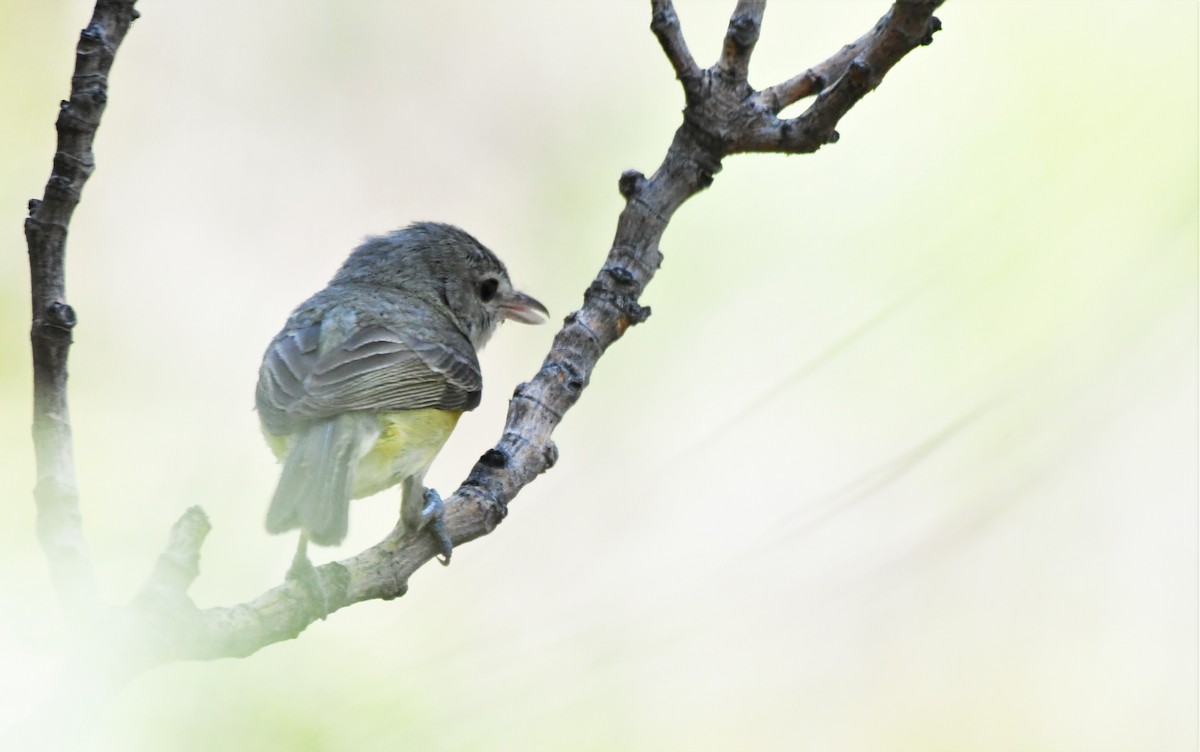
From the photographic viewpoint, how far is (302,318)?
3326 mm

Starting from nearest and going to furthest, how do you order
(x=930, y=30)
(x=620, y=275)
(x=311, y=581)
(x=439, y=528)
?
(x=311, y=581), (x=930, y=30), (x=439, y=528), (x=620, y=275)

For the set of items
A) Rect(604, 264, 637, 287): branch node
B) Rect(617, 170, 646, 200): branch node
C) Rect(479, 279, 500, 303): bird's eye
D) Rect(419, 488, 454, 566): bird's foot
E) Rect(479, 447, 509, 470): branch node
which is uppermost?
Rect(479, 279, 500, 303): bird's eye

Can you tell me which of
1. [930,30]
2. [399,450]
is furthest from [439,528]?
[930,30]

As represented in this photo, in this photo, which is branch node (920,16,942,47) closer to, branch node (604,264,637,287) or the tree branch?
the tree branch

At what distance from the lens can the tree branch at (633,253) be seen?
1967 millimetres

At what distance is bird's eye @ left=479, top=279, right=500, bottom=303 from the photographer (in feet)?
12.7

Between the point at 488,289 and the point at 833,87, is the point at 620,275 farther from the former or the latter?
the point at 488,289

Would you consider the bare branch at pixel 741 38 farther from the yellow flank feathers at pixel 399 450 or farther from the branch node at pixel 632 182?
the yellow flank feathers at pixel 399 450

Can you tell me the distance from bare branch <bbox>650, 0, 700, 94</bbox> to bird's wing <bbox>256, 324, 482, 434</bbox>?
1.17 m

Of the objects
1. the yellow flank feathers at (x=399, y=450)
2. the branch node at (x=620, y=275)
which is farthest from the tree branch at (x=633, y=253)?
the yellow flank feathers at (x=399, y=450)

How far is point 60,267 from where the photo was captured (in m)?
1.38

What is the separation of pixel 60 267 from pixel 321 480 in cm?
111

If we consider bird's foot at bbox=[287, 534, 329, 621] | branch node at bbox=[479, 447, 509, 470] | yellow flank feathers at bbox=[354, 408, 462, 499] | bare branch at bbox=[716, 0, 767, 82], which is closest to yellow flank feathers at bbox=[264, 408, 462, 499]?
yellow flank feathers at bbox=[354, 408, 462, 499]

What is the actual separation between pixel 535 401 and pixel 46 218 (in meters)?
1.25
